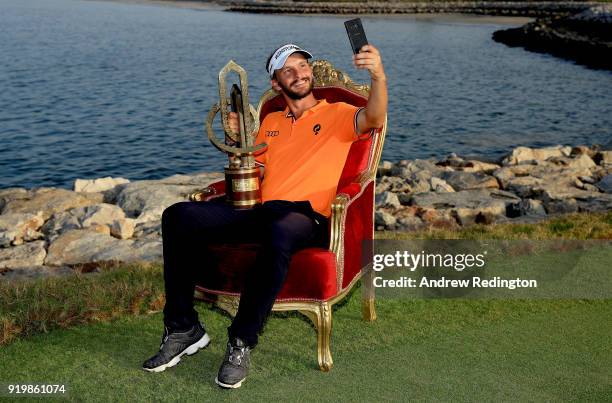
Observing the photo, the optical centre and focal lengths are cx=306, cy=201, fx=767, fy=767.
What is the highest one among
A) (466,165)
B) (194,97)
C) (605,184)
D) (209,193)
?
(209,193)

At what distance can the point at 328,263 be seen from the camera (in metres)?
4.18

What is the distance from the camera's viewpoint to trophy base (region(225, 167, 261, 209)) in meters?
4.38

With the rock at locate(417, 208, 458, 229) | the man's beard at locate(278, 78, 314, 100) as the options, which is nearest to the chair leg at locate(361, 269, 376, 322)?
the man's beard at locate(278, 78, 314, 100)

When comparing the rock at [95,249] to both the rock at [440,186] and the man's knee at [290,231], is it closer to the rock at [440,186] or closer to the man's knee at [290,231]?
the man's knee at [290,231]

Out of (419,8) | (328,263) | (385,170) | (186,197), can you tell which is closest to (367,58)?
(328,263)

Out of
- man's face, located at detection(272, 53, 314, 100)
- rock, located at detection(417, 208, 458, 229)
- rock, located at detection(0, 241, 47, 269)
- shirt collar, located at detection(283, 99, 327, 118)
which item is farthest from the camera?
rock, located at detection(417, 208, 458, 229)

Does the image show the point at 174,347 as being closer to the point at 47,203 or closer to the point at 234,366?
the point at 234,366

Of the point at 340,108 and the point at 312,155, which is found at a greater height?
the point at 340,108

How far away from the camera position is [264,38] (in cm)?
4875

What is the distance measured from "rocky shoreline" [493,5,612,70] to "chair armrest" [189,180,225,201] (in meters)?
33.4

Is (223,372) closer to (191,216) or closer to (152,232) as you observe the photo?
(191,216)

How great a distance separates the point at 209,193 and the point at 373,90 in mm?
1346

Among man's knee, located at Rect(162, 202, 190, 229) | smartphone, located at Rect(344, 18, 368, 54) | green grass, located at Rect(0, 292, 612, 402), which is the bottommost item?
green grass, located at Rect(0, 292, 612, 402)

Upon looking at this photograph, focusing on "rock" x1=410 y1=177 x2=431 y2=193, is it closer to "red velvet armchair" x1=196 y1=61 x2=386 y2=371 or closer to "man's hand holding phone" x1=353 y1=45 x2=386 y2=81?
"red velvet armchair" x1=196 y1=61 x2=386 y2=371
